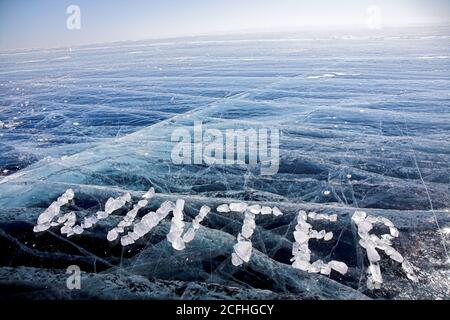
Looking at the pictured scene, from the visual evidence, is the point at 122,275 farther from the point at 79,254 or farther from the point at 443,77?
the point at 443,77

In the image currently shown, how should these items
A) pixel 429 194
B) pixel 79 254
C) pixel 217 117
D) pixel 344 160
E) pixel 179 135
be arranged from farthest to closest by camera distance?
pixel 217 117, pixel 179 135, pixel 344 160, pixel 429 194, pixel 79 254

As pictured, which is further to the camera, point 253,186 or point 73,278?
point 253,186

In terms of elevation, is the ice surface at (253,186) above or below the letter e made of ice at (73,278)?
above

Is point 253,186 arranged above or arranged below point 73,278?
above

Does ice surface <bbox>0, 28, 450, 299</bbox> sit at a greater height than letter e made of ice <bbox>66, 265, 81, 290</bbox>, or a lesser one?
greater

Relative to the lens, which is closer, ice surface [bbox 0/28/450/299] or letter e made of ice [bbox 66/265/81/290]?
letter e made of ice [bbox 66/265/81/290]

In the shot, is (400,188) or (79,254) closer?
(79,254)

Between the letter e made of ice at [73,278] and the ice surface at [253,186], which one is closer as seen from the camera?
the letter e made of ice at [73,278]
